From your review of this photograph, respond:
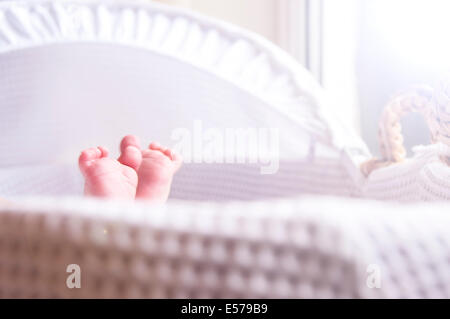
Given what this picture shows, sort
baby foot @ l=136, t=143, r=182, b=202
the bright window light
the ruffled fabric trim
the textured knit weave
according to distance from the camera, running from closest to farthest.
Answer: the textured knit weave < baby foot @ l=136, t=143, r=182, b=202 < the ruffled fabric trim < the bright window light

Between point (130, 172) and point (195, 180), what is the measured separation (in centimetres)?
35

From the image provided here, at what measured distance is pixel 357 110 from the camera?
6.06ft

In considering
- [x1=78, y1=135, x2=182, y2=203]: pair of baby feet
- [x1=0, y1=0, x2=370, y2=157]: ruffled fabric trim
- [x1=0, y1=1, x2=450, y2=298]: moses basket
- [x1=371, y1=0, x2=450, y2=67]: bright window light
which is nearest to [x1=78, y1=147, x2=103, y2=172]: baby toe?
[x1=78, y1=135, x2=182, y2=203]: pair of baby feet

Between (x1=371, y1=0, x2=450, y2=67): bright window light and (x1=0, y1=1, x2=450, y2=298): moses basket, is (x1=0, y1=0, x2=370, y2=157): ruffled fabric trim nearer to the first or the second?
(x1=0, y1=1, x2=450, y2=298): moses basket

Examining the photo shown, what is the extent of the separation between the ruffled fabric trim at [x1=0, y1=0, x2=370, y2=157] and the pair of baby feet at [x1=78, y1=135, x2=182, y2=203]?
0.62 ft

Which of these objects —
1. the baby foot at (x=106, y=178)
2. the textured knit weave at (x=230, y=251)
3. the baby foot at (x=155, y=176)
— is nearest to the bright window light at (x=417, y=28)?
the baby foot at (x=155, y=176)

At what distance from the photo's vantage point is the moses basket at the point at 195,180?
0.21 m

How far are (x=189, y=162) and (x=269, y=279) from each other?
0.86 meters

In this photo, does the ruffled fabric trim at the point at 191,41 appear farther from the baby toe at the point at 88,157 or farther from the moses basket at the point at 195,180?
the baby toe at the point at 88,157

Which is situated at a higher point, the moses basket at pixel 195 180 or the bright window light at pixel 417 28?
the bright window light at pixel 417 28

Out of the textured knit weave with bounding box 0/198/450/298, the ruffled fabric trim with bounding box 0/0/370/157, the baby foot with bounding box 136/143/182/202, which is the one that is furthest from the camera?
the ruffled fabric trim with bounding box 0/0/370/157

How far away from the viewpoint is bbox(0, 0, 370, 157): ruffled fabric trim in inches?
33.6

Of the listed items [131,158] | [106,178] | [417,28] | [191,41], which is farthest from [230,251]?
[417,28]

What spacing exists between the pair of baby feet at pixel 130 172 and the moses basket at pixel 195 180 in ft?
0.21
